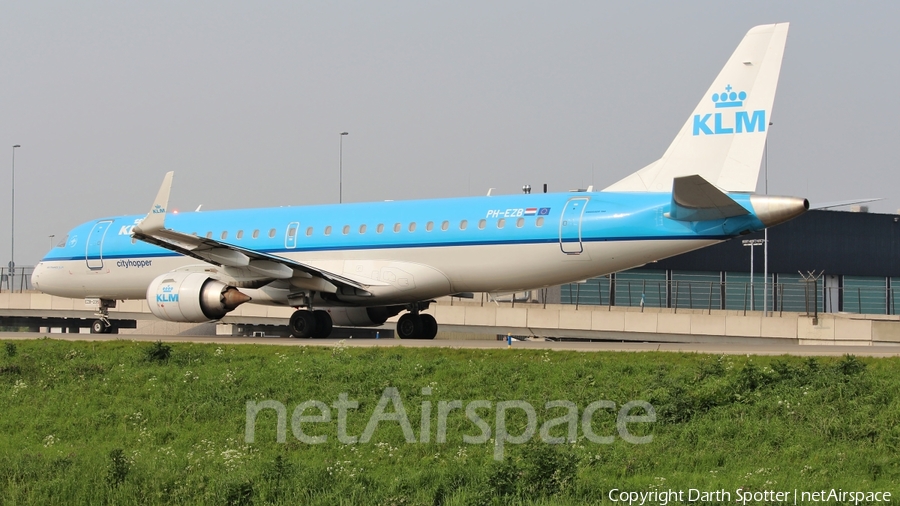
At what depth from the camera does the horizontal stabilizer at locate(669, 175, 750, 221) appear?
67.9 feet

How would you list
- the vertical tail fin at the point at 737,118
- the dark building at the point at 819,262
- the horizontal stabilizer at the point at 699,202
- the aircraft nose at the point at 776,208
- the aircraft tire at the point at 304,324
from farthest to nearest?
the dark building at the point at 819,262
the aircraft tire at the point at 304,324
the vertical tail fin at the point at 737,118
the aircraft nose at the point at 776,208
the horizontal stabilizer at the point at 699,202

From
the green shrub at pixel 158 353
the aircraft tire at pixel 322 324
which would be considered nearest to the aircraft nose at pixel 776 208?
the aircraft tire at pixel 322 324

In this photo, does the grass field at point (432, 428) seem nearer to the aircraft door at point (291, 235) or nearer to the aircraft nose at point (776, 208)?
the aircraft nose at point (776, 208)

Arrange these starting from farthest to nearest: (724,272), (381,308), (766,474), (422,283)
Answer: (724,272) → (381,308) → (422,283) → (766,474)

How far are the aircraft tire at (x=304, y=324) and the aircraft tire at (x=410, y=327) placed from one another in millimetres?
2695

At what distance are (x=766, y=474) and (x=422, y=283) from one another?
13752mm

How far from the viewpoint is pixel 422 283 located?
83.4ft

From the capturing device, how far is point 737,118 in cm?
2244

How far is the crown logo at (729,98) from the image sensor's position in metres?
22.4

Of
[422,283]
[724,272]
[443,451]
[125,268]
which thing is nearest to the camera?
[443,451]

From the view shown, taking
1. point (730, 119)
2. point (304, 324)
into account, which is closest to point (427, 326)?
point (304, 324)

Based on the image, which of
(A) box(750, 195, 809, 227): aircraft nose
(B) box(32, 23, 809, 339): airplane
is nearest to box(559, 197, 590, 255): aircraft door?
(B) box(32, 23, 809, 339): airplane

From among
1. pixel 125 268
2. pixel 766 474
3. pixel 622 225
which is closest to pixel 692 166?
pixel 622 225

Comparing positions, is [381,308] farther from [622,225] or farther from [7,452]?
[7,452]
